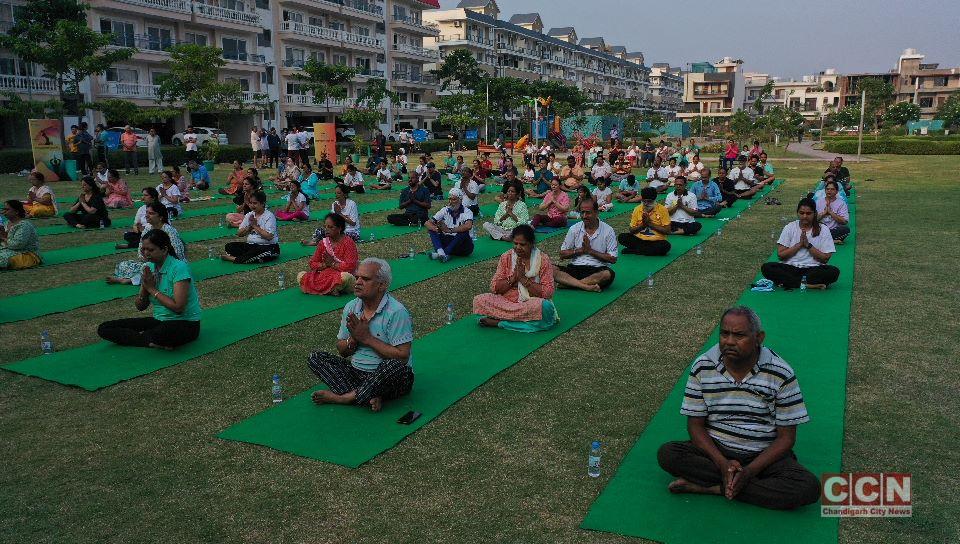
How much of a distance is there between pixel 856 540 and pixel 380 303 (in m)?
3.23

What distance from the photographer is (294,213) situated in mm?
14812

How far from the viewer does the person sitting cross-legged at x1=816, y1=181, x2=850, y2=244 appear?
11707 millimetres

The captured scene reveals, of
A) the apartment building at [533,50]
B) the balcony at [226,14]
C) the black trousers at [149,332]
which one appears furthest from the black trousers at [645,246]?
the apartment building at [533,50]

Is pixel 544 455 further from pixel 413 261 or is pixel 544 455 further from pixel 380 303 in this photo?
pixel 413 261

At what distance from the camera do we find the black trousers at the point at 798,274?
896 centimetres

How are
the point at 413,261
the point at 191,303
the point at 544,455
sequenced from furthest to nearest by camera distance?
1. the point at 413,261
2. the point at 191,303
3. the point at 544,455

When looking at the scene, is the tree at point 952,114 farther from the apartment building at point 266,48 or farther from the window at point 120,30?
the window at point 120,30

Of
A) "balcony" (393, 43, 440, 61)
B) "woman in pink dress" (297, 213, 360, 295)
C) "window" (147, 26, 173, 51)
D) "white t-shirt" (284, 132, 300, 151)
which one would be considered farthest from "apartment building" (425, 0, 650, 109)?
"woman in pink dress" (297, 213, 360, 295)

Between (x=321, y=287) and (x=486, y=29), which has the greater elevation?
(x=486, y=29)

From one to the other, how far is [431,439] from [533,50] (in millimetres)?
78578

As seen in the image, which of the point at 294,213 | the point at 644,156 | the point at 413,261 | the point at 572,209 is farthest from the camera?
the point at 644,156

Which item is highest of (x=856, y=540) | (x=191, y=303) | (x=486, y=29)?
(x=486, y=29)

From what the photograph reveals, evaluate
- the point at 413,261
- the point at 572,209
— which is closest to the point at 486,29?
the point at 572,209

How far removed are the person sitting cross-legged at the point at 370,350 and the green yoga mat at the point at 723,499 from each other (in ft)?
5.78
